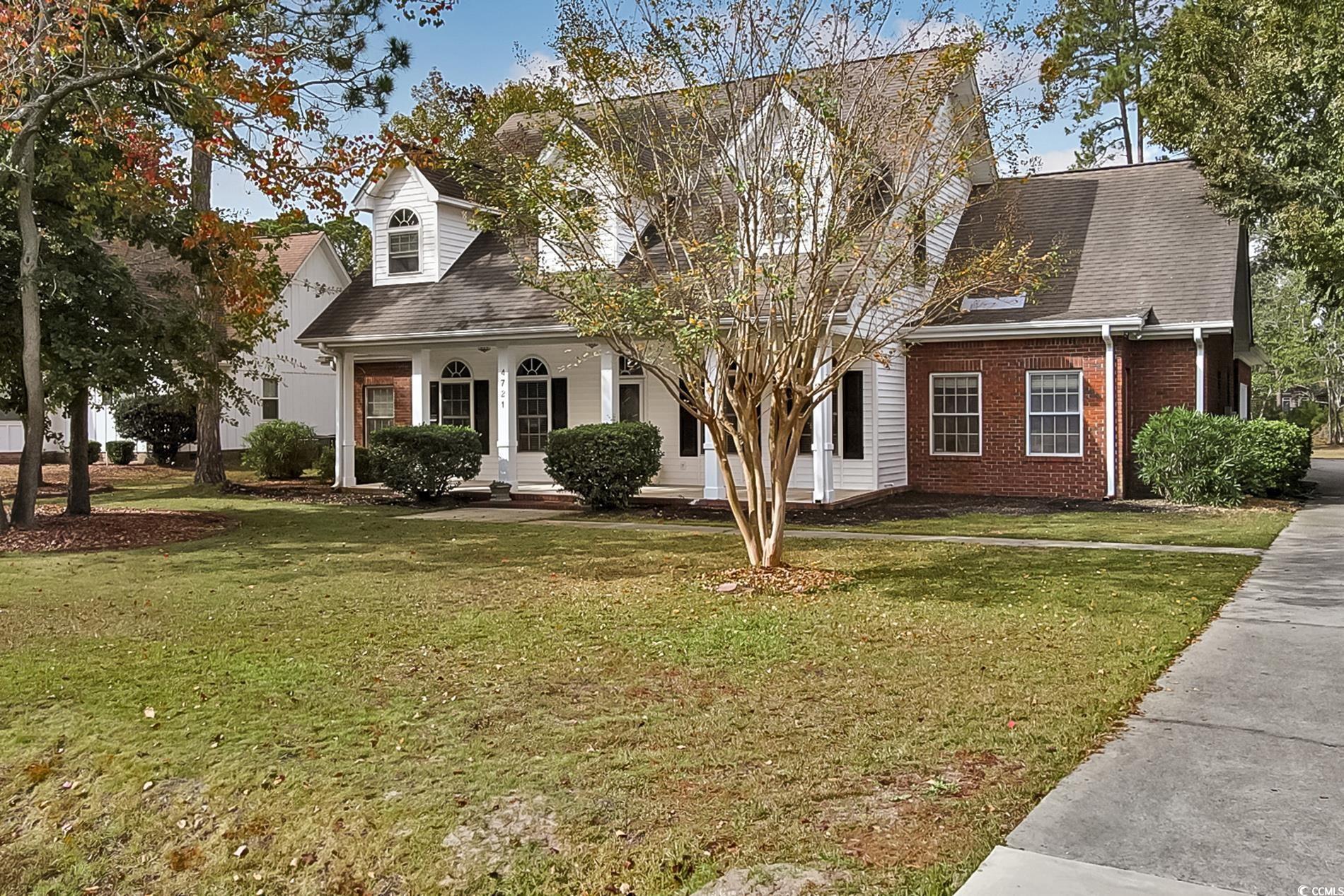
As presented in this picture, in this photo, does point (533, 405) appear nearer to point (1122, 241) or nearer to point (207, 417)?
point (207, 417)

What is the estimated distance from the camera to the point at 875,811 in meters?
4.29

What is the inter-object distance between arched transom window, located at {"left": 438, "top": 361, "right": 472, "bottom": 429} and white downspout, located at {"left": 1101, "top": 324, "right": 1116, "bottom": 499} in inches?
467

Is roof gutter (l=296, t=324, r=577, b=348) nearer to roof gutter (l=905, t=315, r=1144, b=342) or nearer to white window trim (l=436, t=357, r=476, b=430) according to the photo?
white window trim (l=436, t=357, r=476, b=430)

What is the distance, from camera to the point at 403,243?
21125mm

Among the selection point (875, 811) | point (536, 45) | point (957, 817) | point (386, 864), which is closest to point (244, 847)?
point (386, 864)

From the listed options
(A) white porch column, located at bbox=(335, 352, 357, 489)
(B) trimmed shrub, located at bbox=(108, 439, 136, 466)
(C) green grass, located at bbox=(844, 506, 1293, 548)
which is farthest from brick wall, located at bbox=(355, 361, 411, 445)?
(C) green grass, located at bbox=(844, 506, 1293, 548)

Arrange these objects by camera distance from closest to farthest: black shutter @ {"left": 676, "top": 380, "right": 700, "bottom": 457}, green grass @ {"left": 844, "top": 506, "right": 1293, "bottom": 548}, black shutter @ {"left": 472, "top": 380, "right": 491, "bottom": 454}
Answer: green grass @ {"left": 844, "top": 506, "right": 1293, "bottom": 548} → black shutter @ {"left": 676, "top": 380, "right": 700, "bottom": 457} → black shutter @ {"left": 472, "top": 380, "right": 491, "bottom": 454}

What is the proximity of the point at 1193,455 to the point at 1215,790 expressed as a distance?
12.6 m

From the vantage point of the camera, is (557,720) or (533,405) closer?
(557,720)

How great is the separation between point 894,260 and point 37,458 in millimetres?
11602

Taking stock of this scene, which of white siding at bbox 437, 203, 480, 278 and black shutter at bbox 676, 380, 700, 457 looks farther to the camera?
white siding at bbox 437, 203, 480, 278

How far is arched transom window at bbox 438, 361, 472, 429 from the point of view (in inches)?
848

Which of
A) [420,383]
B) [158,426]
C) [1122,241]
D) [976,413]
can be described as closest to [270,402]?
[158,426]

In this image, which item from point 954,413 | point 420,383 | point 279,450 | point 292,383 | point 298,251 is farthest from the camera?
point 298,251
